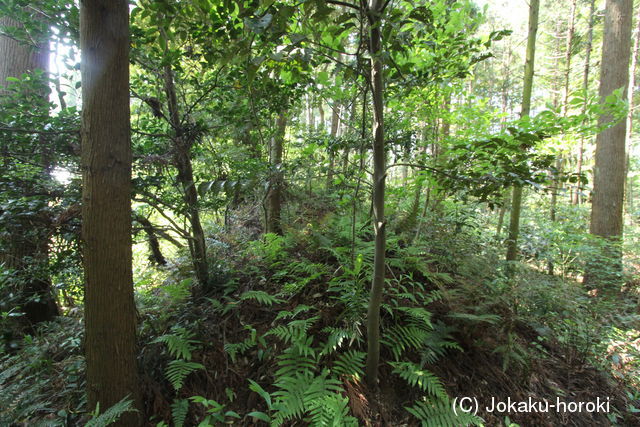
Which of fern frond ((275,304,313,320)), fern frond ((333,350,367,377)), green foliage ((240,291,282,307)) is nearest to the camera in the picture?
fern frond ((333,350,367,377))

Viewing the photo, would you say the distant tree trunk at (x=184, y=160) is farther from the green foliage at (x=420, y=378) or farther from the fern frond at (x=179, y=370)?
the green foliage at (x=420, y=378)

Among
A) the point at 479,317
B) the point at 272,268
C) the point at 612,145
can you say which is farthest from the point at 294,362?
the point at 612,145

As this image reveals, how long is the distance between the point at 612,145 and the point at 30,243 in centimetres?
1014

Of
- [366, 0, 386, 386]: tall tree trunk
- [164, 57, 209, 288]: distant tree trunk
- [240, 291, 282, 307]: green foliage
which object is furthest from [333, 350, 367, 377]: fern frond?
[164, 57, 209, 288]: distant tree trunk

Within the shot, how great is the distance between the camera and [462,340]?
2869mm

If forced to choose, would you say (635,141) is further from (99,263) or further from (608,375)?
(99,263)

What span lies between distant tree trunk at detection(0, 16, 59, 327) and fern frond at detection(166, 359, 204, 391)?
1.54m

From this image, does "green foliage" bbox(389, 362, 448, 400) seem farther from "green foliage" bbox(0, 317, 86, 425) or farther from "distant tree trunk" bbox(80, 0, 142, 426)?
"green foliage" bbox(0, 317, 86, 425)

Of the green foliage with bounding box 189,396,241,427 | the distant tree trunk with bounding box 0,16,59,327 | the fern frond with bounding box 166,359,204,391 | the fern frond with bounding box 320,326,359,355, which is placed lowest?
the green foliage with bounding box 189,396,241,427

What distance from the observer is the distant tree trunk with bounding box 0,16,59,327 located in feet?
7.81

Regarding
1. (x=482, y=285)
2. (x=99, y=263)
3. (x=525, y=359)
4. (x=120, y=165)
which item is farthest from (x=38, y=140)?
(x=525, y=359)

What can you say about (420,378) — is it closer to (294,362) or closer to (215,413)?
(294,362)

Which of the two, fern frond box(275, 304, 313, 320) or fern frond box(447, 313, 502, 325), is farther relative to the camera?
fern frond box(275, 304, 313, 320)

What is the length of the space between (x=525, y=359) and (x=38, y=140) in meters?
5.18
